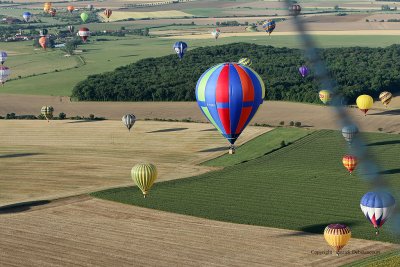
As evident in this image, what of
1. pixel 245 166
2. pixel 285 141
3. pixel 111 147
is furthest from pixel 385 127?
pixel 111 147

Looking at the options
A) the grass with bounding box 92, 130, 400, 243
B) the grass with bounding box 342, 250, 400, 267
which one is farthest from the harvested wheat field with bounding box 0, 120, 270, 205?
the grass with bounding box 342, 250, 400, 267

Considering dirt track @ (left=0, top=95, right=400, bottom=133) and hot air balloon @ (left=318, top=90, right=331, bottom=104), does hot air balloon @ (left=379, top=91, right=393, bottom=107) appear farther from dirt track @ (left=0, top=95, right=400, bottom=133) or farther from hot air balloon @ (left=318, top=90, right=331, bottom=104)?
hot air balloon @ (left=318, top=90, right=331, bottom=104)

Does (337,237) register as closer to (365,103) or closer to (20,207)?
(20,207)

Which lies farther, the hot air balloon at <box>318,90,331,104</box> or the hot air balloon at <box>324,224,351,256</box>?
the hot air balloon at <box>318,90,331,104</box>

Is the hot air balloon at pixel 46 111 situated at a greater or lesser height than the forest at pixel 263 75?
lesser

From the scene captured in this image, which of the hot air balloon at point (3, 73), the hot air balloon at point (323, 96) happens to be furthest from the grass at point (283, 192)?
the hot air balloon at point (3, 73)

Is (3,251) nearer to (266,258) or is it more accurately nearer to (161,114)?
(266,258)

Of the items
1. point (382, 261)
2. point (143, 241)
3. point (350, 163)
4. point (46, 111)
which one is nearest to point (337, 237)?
point (382, 261)

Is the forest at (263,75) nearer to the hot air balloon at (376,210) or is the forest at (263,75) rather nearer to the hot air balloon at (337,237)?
the hot air balloon at (376,210)
